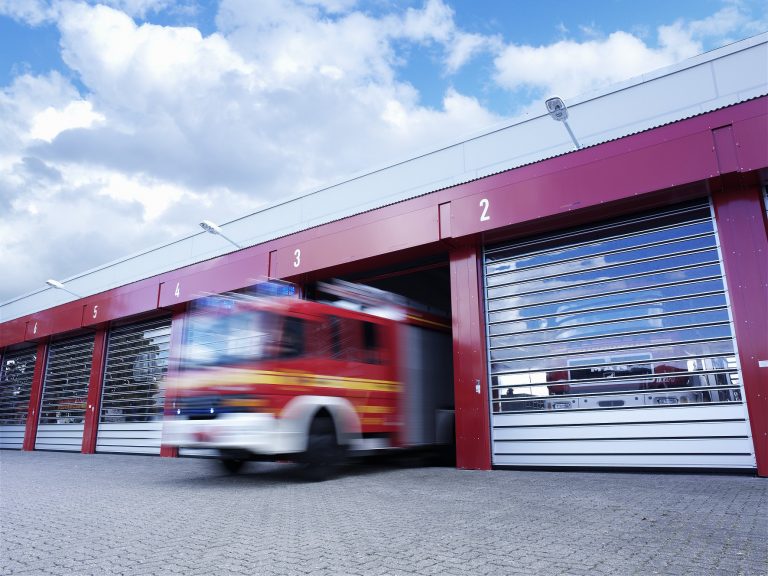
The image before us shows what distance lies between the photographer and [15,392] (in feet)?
72.3

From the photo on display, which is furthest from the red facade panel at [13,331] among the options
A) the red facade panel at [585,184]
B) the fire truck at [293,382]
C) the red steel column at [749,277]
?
the red steel column at [749,277]

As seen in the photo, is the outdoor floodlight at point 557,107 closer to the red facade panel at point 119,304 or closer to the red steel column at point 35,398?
the red facade panel at point 119,304

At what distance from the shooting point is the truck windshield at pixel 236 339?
26.2 feet

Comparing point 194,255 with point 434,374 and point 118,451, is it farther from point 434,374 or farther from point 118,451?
point 434,374

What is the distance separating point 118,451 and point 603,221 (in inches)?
588

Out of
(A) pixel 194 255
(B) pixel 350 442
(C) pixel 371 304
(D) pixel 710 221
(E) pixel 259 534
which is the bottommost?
(E) pixel 259 534

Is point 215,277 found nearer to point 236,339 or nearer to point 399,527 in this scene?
point 236,339

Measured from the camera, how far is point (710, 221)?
331 inches

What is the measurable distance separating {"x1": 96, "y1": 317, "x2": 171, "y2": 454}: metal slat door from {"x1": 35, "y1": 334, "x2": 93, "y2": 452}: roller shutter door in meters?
1.35

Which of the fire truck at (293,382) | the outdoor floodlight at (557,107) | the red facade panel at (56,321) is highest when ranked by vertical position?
the outdoor floodlight at (557,107)

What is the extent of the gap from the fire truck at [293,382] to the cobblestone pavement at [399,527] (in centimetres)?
67

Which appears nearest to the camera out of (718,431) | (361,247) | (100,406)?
(718,431)

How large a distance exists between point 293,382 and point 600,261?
5.40 m

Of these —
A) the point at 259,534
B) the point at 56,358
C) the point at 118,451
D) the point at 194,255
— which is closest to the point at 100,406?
the point at 118,451
